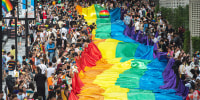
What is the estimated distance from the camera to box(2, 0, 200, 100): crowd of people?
13961 millimetres

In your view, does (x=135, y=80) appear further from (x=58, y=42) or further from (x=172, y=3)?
(x=172, y=3)

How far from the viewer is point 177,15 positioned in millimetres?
29094

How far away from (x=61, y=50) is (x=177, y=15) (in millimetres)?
11634

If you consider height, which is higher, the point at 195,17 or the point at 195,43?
the point at 195,17

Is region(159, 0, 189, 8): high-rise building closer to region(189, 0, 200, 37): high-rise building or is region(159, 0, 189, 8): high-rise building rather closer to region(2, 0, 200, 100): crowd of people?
region(2, 0, 200, 100): crowd of people

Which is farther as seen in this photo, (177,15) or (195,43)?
(177,15)

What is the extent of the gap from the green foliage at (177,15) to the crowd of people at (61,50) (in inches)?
49.9

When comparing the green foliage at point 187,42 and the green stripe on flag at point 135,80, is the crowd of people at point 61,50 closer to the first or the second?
the green foliage at point 187,42

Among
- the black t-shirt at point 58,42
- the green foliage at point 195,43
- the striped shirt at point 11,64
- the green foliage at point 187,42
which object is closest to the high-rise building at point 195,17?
the green foliage at point 187,42

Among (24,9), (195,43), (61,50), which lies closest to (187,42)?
(195,43)

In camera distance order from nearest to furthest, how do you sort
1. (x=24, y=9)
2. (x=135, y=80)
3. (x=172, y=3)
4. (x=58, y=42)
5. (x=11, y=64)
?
(x=11, y=64) < (x=135, y=80) < (x=24, y=9) < (x=58, y=42) < (x=172, y=3)

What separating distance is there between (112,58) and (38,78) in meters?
9.98

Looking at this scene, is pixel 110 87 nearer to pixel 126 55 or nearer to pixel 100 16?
pixel 126 55

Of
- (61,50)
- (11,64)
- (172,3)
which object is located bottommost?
(11,64)
